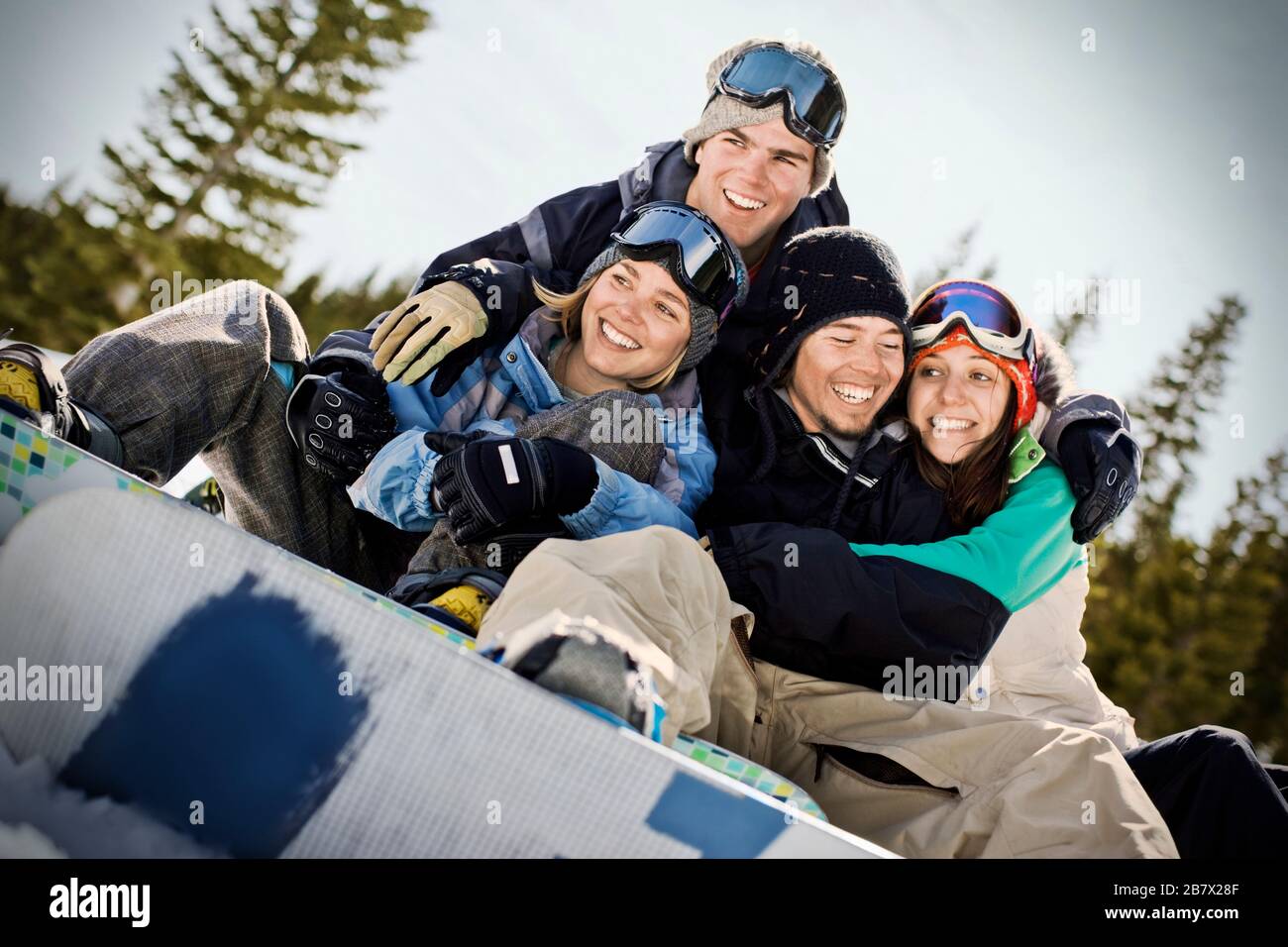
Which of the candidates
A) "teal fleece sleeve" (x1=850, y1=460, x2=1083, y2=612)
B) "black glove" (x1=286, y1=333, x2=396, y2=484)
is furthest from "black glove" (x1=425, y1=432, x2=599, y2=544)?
"teal fleece sleeve" (x1=850, y1=460, x2=1083, y2=612)

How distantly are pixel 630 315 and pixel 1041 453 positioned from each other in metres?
1.34

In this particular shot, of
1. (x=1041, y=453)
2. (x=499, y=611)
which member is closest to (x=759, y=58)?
(x=1041, y=453)

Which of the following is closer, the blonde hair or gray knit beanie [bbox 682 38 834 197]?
the blonde hair

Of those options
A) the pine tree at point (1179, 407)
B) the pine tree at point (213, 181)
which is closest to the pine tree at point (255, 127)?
the pine tree at point (213, 181)

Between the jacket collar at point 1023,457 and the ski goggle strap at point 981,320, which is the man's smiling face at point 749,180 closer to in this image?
the ski goggle strap at point 981,320

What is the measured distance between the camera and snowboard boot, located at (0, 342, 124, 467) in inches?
97.0

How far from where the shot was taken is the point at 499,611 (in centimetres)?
205

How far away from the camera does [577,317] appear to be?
3.50m

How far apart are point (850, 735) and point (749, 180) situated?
2.16 metres

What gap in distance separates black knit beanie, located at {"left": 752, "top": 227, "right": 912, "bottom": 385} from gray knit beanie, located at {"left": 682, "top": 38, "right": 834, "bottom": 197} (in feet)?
2.05

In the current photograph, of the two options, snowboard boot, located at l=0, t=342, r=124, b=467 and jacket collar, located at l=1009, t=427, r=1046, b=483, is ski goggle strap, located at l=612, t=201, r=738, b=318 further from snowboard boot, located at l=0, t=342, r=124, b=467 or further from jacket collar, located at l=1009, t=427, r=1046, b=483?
snowboard boot, located at l=0, t=342, r=124, b=467

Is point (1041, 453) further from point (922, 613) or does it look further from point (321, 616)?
point (321, 616)

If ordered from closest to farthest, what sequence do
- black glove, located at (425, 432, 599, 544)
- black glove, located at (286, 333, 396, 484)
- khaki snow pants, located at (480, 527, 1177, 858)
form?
khaki snow pants, located at (480, 527, 1177, 858) < black glove, located at (425, 432, 599, 544) < black glove, located at (286, 333, 396, 484)
